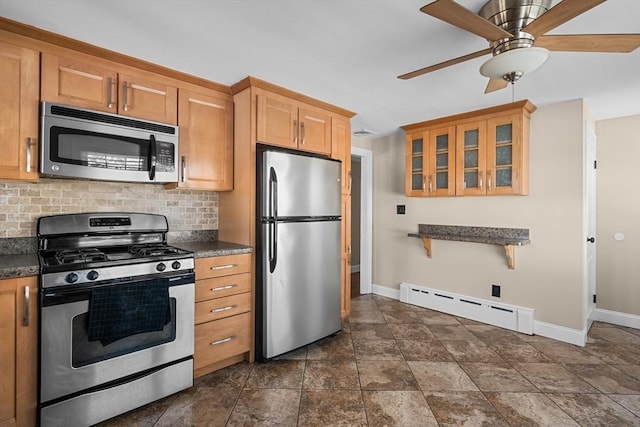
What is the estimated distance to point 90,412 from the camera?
1.77 metres

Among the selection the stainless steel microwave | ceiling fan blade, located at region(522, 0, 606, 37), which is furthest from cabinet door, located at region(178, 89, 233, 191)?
ceiling fan blade, located at region(522, 0, 606, 37)

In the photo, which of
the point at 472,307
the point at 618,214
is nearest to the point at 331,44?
the point at 472,307

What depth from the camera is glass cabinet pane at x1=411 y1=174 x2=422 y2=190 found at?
153 inches

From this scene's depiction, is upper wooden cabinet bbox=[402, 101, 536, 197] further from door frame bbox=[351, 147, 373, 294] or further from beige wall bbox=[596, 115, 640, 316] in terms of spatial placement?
beige wall bbox=[596, 115, 640, 316]

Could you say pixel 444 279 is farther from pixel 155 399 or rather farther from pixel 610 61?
pixel 155 399

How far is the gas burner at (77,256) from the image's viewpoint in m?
1.79

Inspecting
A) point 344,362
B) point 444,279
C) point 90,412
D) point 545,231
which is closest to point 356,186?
point 444,279

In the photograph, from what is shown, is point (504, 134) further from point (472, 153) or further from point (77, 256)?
point (77, 256)

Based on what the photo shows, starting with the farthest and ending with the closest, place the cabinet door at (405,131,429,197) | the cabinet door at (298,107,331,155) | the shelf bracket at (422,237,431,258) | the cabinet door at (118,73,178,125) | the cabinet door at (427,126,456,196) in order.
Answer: the shelf bracket at (422,237,431,258) < the cabinet door at (405,131,429,197) < the cabinet door at (427,126,456,196) < the cabinet door at (298,107,331,155) < the cabinet door at (118,73,178,125)

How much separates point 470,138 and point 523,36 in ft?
6.31

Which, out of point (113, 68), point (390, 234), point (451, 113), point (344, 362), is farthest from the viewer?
point (390, 234)

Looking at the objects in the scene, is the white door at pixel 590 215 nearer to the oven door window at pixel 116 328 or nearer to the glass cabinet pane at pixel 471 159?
the glass cabinet pane at pixel 471 159

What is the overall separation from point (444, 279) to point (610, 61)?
2.52 m

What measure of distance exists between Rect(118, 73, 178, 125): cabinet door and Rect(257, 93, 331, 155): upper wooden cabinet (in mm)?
653
